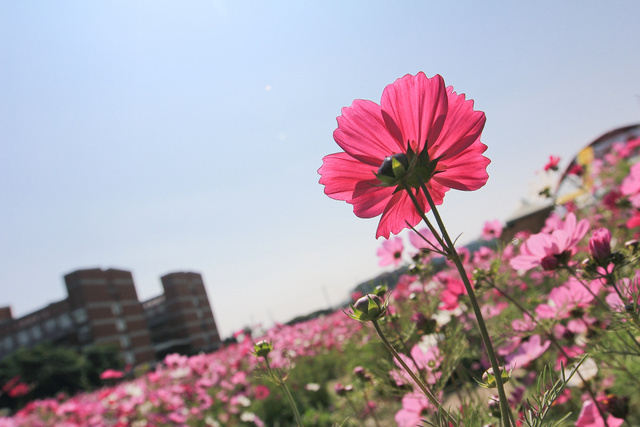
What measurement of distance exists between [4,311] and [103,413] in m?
48.4

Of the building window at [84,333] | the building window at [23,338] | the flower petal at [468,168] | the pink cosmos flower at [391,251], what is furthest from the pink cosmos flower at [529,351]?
the building window at [23,338]

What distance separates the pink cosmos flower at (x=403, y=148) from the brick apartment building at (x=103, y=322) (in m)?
36.5

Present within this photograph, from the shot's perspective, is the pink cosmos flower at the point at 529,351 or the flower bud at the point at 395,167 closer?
the flower bud at the point at 395,167

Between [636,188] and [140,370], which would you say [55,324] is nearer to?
[140,370]

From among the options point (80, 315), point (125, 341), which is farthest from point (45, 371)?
point (125, 341)

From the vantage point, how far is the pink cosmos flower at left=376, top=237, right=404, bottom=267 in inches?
73.5

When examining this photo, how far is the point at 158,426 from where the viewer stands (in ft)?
10.8

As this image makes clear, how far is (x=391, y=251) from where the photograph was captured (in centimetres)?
190

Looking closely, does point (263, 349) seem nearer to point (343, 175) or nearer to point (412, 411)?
point (343, 175)

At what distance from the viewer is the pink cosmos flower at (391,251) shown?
6.13ft

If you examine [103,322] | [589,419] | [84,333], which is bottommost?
[589,419]

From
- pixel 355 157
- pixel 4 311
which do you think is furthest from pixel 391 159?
pixel 4 311

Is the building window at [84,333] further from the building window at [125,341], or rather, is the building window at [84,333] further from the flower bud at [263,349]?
the flower bud at [263,349]

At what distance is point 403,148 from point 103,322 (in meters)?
38.2
